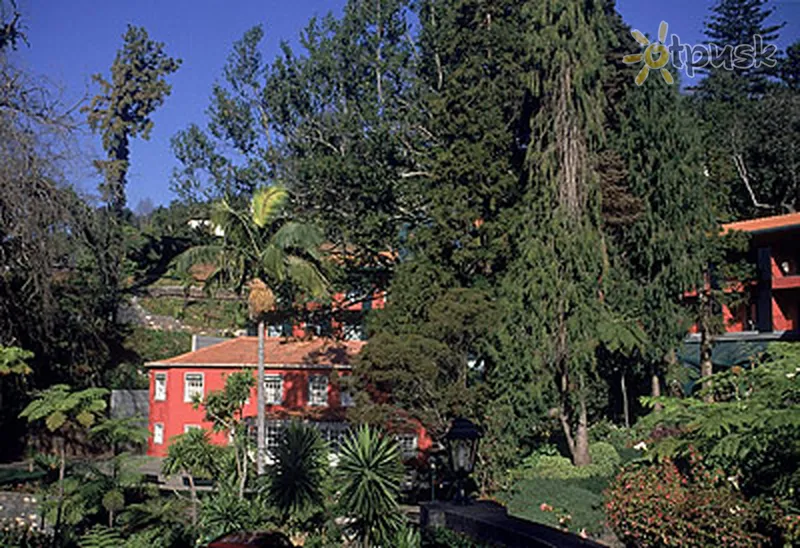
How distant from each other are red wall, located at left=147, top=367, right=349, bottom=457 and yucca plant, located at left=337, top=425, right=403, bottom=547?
68.8 ft

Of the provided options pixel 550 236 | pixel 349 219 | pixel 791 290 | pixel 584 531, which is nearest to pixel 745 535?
pixel 584 531

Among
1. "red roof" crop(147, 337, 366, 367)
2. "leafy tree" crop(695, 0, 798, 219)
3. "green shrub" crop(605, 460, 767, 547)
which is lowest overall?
"green shrub" crop(605, 460, 767, 547)

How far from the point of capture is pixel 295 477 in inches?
648

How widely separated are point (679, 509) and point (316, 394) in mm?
24555

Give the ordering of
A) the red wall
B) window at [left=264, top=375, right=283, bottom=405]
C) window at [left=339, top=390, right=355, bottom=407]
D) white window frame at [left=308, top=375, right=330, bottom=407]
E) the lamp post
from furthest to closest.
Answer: window at [left=264, top=375, right=283, bottom=405], white window frame at [left=308, top=375, right=330, bottom=407], the red wall, window at [left=339, top=390, right=355, bottom=407], the lamp post

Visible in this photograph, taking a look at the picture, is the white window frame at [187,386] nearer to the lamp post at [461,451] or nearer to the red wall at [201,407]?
the red wall at [201,407]

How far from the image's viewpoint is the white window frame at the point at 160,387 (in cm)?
3891

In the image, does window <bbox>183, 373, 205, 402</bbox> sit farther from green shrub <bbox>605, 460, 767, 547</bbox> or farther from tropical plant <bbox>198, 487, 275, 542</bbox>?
green shrub <bbox>605, 460, 767, 547</bbox>

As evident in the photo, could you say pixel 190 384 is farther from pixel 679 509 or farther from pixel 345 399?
pixel 679 509

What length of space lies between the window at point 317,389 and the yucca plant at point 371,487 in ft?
72.4

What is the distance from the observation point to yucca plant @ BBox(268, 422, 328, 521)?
644 inches

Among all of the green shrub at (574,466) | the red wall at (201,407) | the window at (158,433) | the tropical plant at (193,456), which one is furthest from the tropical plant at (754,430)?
the window at (158,433)

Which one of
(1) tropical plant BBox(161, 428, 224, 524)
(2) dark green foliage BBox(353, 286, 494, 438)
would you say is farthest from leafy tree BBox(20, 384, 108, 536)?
(2) dark green foliage BBox(353, 286, 494, 438)

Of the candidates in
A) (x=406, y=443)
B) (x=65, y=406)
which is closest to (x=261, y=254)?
(x=65, y=406)
